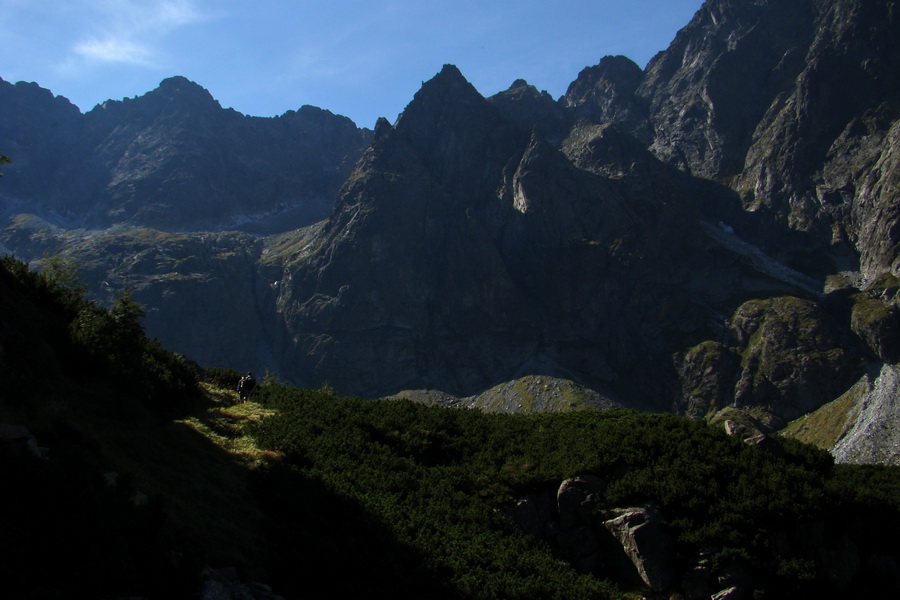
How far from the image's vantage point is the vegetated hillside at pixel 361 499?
14367mm

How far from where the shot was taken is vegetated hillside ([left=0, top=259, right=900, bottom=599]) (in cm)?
1437

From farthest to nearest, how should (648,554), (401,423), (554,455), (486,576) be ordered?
(401,423), (554,455), (648,554), (486,576)

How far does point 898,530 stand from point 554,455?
1387 centimetres

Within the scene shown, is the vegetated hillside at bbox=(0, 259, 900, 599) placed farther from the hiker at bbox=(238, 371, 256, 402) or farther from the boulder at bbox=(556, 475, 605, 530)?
the hiker at bbox=(238, 371, 256, 402)

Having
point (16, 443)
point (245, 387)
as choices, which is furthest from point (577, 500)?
point (245, 387)

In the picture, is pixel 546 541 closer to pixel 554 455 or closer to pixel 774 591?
pixel 554 455

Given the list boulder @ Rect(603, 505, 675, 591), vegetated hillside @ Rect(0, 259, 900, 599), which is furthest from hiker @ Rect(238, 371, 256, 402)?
boulder @ Rect(603, 505, 675, 591)

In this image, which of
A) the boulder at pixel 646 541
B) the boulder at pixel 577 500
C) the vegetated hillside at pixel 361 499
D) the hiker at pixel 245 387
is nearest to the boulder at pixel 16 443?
the vegetated hillside at pixel 361 499

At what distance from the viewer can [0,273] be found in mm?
25766

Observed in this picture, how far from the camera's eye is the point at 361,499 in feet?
81.8

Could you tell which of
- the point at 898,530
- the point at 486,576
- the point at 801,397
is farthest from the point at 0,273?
the point at 801,397

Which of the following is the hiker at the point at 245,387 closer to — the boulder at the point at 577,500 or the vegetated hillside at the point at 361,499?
the vegetated hillside at the point at 361,499

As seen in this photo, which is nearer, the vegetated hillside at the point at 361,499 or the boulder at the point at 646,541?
the vegetated hillside at the point at 361,499

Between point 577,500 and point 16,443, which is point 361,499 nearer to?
point 577,500
